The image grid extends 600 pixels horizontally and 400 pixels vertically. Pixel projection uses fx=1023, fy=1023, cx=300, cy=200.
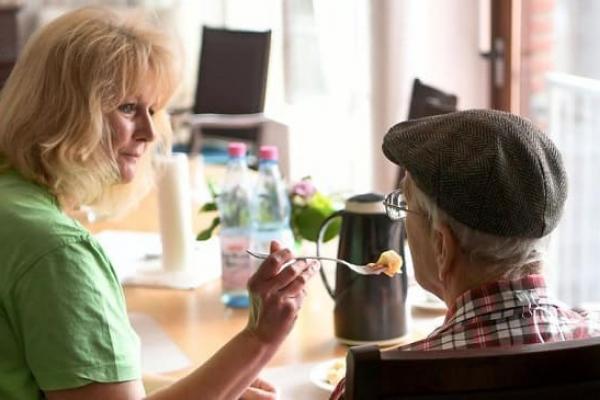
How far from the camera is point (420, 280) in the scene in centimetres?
140

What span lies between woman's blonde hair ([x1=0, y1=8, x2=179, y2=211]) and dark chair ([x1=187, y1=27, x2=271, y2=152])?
2.75 metres

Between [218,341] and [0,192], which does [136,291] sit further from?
[0,192]

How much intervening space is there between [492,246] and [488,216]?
5cm

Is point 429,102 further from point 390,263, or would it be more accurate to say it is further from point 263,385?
point 263,385

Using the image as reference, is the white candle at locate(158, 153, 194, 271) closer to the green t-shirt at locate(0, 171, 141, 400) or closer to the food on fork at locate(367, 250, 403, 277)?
the food on fork at locate(367, 250, 403, 277)

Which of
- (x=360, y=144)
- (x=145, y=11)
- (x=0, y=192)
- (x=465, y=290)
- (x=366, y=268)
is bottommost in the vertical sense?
(x=360, y=144)

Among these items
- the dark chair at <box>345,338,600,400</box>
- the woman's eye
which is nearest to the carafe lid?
the woman's eye

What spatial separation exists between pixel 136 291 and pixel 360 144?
2210mm

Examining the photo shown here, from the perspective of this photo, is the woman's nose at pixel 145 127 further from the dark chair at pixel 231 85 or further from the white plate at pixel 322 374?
the dark chair at pixel 231 85

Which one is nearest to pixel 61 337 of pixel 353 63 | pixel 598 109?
pixel 598 109

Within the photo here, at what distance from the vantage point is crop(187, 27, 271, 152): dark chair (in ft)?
14.4

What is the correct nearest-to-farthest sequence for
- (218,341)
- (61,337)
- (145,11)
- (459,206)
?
(459,206), (61,337), (145,11), (218,341)

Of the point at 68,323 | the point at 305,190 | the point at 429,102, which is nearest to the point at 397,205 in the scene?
the point at 68,323

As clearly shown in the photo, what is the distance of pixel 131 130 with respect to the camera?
1.64 m
